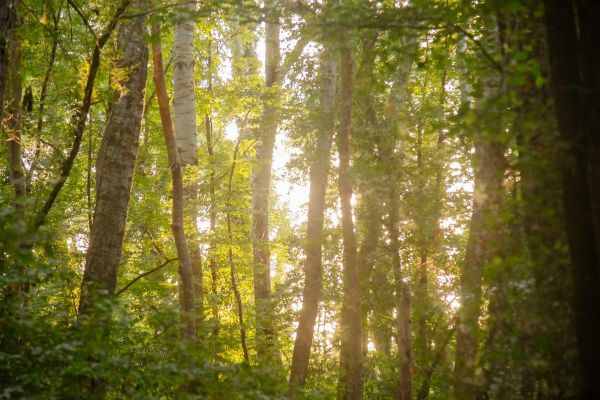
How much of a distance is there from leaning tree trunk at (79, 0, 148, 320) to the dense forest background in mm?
26

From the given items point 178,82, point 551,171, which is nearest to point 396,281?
point 178,82

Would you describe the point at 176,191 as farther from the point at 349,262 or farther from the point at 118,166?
the point at 349,262

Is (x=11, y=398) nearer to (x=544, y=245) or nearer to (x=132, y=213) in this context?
(x=544, y=245)

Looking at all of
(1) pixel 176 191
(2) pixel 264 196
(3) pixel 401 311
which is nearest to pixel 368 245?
(3) pixel 401 311

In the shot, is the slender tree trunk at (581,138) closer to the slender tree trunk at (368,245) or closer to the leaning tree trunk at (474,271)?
the leaning tree trunk at (474,271)

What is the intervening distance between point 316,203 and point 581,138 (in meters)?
7.41

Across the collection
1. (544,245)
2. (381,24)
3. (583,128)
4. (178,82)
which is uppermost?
(178,82)

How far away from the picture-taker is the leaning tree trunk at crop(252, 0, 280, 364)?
38.5 ft

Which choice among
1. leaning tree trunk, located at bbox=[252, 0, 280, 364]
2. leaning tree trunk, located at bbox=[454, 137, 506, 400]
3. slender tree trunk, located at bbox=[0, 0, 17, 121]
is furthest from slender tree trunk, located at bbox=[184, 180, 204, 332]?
slender tree trunk, located at bbox=[0, 0, 17, 121]

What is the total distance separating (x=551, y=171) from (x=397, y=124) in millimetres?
7717

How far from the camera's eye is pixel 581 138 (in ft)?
11.8

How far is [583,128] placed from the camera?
3580mm

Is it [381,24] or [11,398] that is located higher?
[381,24]

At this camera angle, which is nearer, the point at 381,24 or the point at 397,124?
the point at 381,24
